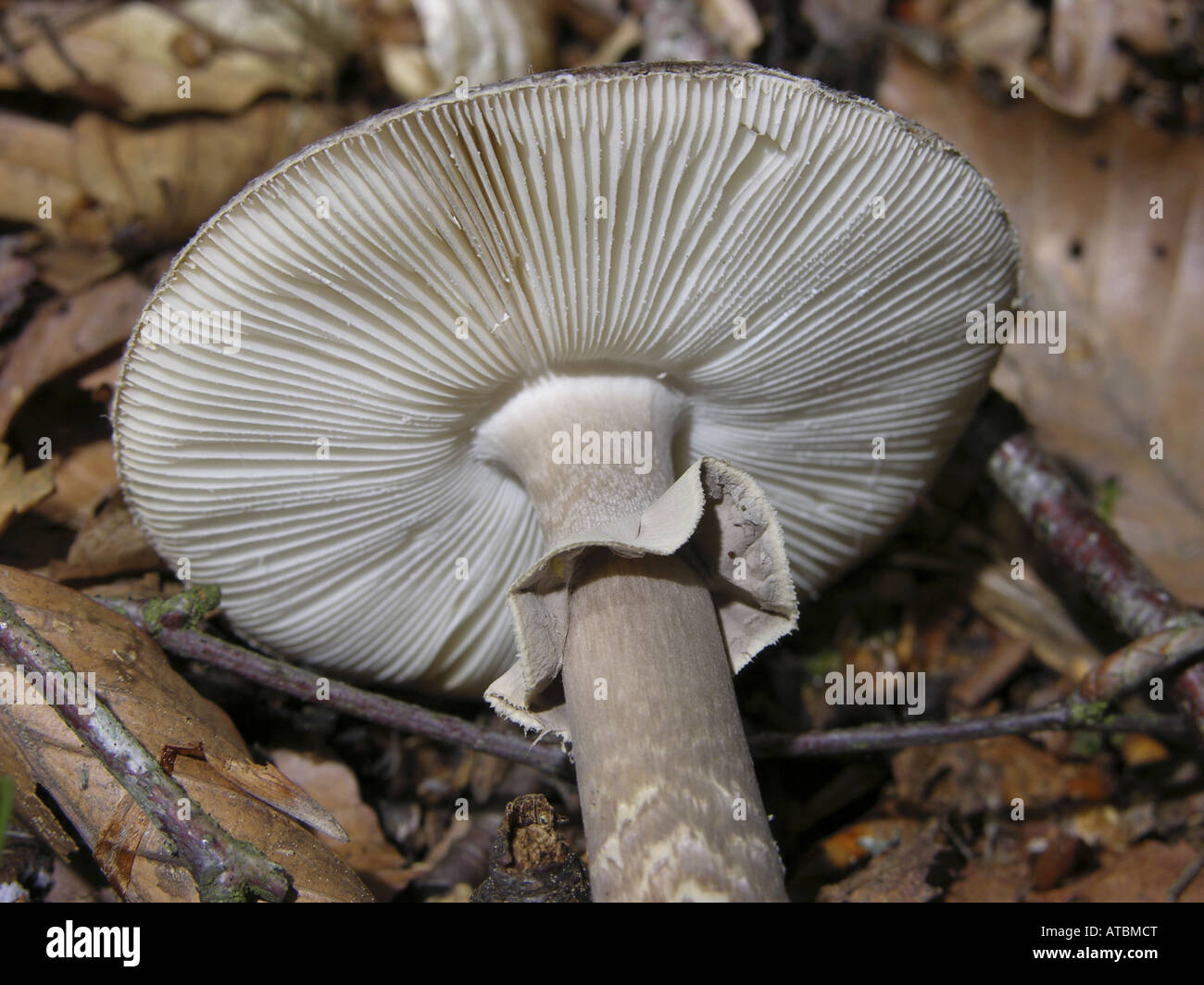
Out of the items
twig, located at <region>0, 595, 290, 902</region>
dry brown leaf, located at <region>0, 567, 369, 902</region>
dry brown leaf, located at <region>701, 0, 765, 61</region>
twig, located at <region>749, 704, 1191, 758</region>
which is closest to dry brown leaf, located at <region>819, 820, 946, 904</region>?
twig, located at <region>749, 704, 1191, 758</region>

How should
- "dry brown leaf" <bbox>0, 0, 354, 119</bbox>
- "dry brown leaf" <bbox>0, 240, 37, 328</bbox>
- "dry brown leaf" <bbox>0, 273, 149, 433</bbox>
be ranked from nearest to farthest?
"dry brown leaf" <bbox>0, 273, 149, 433</bbox> < "dry brown leaf" <bbox>0, 240, 37, 328</bbox> < "dry brown leaf" <bbox>0, 0, 354, 119</bbox>

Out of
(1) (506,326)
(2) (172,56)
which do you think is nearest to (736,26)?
(2) (172,56)

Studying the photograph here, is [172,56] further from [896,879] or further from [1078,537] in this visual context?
[896,879]

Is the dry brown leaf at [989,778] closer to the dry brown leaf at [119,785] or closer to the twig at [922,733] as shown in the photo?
the twig at [922,733]

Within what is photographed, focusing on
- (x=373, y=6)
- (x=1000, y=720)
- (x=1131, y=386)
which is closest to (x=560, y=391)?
(x=1000, y=720)

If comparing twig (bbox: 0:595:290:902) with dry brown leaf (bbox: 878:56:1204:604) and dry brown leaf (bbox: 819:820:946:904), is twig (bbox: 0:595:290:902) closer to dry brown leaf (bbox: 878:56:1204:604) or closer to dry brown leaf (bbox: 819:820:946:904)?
dry brown leaf (bbox: 819:820:946:904)
